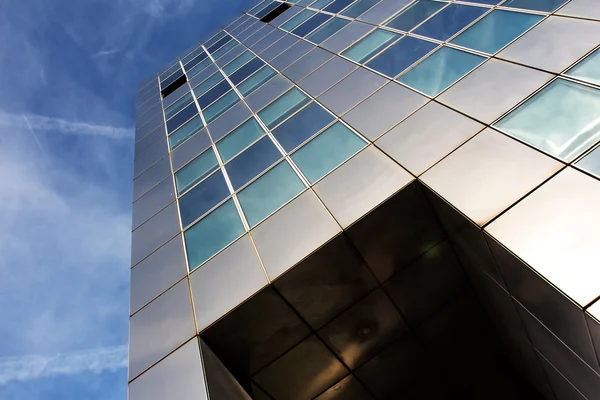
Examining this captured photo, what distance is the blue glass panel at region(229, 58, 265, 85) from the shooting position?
1824 cm

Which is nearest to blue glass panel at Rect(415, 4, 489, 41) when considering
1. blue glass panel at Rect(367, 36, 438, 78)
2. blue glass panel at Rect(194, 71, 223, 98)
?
blue glass panel at Rect(367, 36, 438, 78)

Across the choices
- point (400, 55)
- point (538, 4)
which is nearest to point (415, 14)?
point (400, 55)

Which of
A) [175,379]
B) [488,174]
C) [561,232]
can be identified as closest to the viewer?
[561,232]

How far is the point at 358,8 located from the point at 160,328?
1403 centimetres

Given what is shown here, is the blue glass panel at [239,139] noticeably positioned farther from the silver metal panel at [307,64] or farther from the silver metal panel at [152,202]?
the silver metal panel at [307,64]

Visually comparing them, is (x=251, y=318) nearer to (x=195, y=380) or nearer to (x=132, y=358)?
(x=195, y=380)

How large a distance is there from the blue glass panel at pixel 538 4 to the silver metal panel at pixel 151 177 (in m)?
11.1

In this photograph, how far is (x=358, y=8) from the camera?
56.5 feet

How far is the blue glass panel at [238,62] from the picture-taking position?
66.3 ft

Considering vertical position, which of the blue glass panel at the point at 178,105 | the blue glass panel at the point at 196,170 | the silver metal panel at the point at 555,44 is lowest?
the silver metal panel at the point at 555,44

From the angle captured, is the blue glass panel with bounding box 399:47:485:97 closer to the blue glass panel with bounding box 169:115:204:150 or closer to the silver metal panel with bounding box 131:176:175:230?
the silver metal panel with bounding box 131:176:175:230

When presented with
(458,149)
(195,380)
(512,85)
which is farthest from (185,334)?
(512,85)

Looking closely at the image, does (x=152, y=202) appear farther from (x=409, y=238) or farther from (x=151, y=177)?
(x=409, y=238)

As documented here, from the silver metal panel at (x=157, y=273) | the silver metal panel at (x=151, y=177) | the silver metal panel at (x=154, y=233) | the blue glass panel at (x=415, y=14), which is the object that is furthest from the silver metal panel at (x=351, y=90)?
the silver metal panel at (x=151, y=177)
